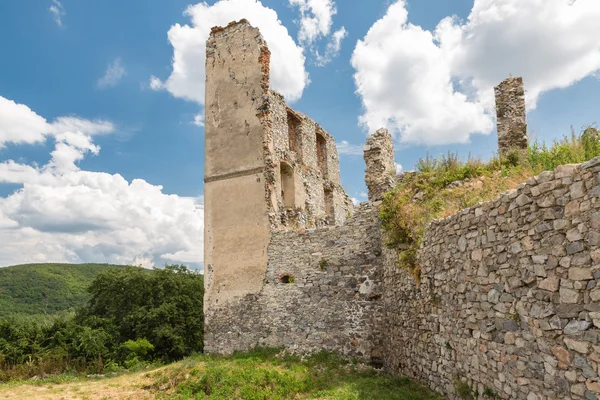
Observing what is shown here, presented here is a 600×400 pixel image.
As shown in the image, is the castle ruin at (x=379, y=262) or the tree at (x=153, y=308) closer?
the castle ruin at (x=379, y=262)

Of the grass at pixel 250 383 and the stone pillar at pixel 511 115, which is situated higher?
the stone pillar at pixel 511 115

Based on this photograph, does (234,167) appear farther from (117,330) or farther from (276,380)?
(117,330)

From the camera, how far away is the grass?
338 inches

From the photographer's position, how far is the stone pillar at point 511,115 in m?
10.3

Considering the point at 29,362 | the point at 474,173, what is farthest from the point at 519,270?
the point at 29,362

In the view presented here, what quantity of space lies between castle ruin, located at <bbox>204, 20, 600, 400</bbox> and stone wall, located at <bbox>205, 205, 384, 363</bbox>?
3 cm

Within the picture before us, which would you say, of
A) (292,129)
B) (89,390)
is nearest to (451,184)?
(292,129)

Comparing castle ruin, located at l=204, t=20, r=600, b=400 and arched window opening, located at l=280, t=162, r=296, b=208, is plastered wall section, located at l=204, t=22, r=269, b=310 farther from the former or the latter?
arched window opening, located at l=280, t=162, r=296, b=208

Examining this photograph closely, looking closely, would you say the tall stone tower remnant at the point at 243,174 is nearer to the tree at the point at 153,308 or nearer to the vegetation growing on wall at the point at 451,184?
the vegetation growing on wall at the point at 451,184

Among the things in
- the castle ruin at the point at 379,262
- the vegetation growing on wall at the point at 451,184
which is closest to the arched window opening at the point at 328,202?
the castle ruin at the point at 379,262

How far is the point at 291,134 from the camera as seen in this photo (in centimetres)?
1588

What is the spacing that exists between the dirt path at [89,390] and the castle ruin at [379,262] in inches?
93.8

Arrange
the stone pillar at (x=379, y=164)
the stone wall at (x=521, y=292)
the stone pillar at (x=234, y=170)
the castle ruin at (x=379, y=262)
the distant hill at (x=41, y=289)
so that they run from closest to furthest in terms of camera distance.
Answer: the stone wall at (x=521, y=292), the castle ruin at (x=379, y=262), the stone pillar at (x=379, y=164), the stone pillar at (x=234, y=170), the distant hill at (x=41, y=289)

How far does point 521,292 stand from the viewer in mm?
4879
